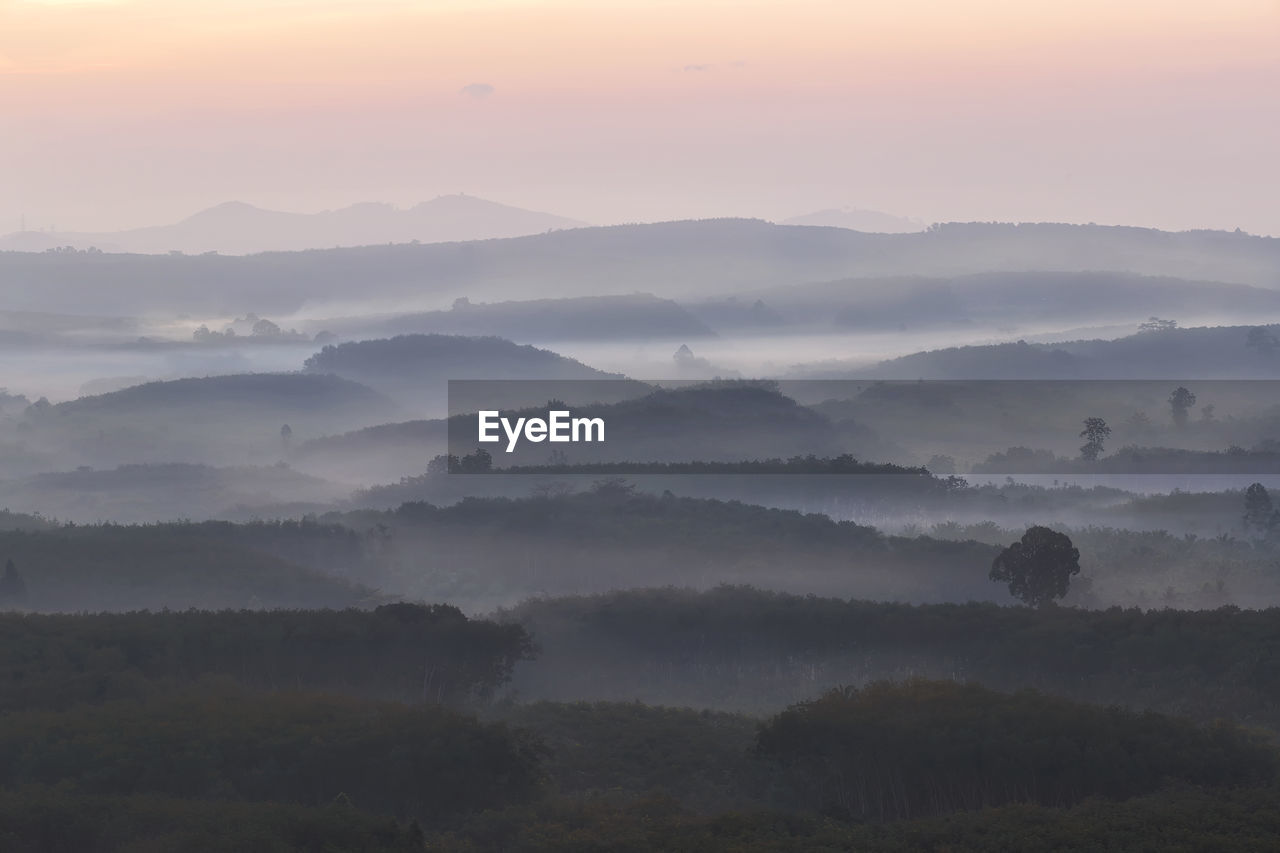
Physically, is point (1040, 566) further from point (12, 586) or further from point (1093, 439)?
point (1093, 439)

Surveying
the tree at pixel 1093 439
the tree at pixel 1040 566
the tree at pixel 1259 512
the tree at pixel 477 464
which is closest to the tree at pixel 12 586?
the tree at pixel 1040 566

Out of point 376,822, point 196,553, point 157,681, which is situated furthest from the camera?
point 196,553

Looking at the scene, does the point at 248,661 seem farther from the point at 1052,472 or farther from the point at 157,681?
the point at 1052,472

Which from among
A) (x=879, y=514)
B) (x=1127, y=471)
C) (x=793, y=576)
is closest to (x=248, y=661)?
(x=793, y=576)

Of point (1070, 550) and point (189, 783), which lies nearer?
point (189, 783)

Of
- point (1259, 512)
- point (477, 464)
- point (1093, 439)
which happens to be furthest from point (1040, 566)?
point (1093, 439)

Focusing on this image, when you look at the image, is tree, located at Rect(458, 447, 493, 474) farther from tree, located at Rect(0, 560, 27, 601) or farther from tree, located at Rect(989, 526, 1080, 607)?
tree, located at Rect(989, 526, 1080, 607)
